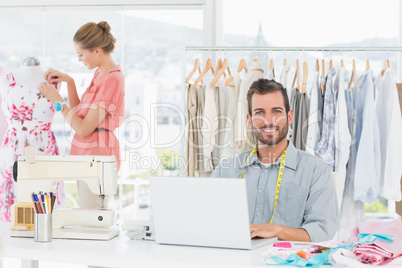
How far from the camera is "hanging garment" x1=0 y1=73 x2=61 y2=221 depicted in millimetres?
3477

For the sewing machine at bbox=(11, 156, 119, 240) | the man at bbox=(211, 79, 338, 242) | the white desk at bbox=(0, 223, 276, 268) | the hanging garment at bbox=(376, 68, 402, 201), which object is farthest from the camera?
the hanging garment at bbox=(376, 68, 402, 201)

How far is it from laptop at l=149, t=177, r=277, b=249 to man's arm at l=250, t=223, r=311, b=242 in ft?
0.31

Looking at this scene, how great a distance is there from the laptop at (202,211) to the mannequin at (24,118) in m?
1.80

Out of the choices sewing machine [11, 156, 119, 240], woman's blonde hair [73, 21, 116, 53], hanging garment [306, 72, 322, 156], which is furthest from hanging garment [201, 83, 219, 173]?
sewing machine [11, 156, 119, 240]

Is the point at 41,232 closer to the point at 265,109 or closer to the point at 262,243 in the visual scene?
the point at 262,243

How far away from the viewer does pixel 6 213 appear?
3.55 metres

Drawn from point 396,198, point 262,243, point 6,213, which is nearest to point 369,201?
point 396,198

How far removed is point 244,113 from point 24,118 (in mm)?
1387

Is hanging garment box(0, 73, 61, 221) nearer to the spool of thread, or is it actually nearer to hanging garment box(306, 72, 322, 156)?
the spool of thread

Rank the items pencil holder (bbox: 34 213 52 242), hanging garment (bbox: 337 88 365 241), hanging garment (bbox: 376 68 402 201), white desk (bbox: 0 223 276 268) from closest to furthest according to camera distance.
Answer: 1. white desk (bbox: 0 223 276 268)
2. pencil holder (bbox: 34 213 52 242)
3. hanging garment (bbox: 376 68 402 201)
4. hanging garment (bbox: 337 88 365 241)

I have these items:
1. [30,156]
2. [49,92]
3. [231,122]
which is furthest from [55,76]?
[30,156]

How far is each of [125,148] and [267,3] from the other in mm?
1610

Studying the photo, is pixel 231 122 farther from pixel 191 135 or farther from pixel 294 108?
pixel 294 108

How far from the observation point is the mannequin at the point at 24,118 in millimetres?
3477
